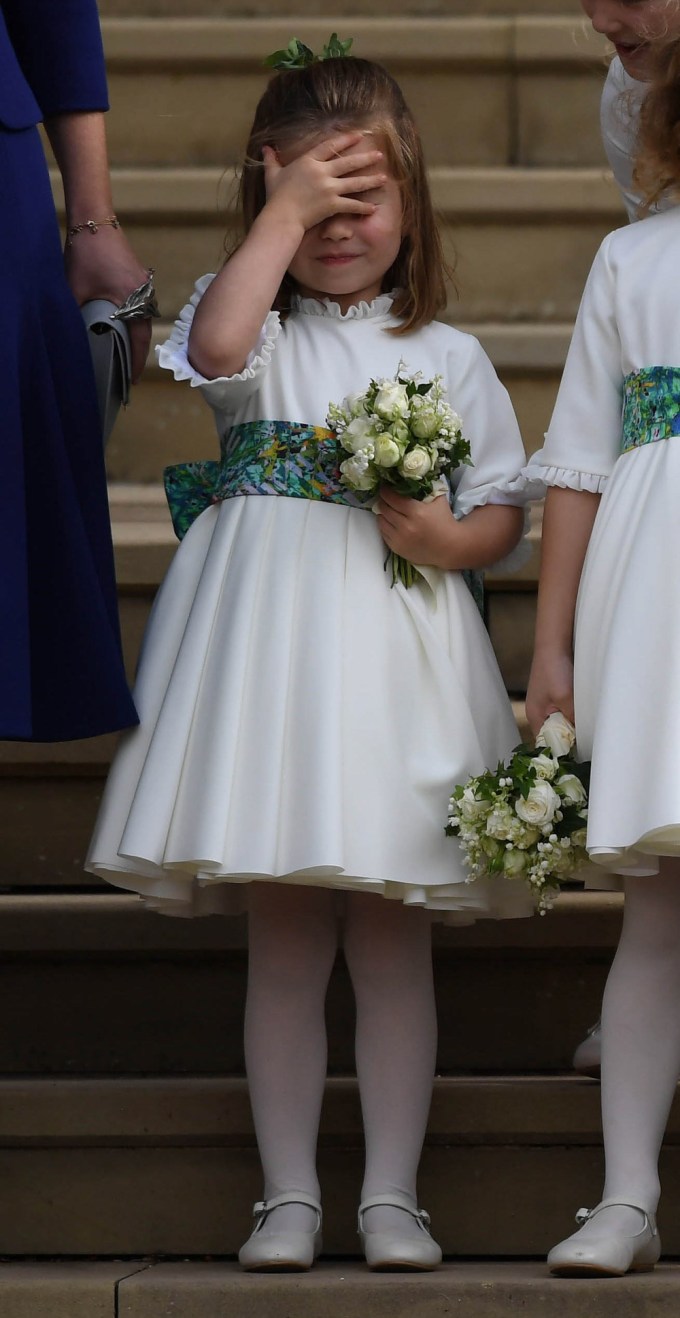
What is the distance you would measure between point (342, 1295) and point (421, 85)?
9.07 feet

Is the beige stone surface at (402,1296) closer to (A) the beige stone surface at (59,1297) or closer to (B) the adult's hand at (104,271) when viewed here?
(A) the beige stone surface at (59,1297)

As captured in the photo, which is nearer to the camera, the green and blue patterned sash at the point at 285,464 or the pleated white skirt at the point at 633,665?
the pleated white skirt at the point at 633,665

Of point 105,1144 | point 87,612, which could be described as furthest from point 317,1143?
point 87,612

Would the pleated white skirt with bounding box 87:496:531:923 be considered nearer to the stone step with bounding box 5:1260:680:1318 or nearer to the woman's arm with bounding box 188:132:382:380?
the woman's arm with bounding box 188:132:382:380

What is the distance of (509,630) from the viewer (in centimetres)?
287

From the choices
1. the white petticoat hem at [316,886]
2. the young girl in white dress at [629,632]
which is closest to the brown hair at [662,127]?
the young girl in white dress at [629,632]

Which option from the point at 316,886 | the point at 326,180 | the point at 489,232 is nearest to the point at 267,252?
the point at 326,180

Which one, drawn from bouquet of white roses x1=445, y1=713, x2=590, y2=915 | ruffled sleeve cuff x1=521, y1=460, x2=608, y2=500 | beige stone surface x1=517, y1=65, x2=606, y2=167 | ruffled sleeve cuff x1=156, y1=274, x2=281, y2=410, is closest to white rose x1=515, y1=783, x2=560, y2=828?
bouquet of white roses x1=445, y1=713, x2=590, y2=915

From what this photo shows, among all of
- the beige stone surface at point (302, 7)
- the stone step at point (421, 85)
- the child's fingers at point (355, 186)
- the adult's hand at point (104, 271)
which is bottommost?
the adult's hand at point (104, 271)

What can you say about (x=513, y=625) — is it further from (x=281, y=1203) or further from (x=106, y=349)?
(x=281, y=1203)

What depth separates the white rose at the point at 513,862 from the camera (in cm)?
198

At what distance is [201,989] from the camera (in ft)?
8.38

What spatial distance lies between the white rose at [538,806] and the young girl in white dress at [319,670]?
14 cm

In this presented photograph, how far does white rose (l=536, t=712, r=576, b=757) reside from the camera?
2.08m
